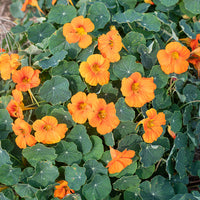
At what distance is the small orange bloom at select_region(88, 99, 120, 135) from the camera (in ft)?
4.10

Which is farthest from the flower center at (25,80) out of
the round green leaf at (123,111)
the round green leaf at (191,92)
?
the round green leaf at (191,92)

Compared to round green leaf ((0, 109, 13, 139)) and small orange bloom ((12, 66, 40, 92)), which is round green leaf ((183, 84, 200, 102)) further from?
round green leaf ((0, 109, 13, 139))

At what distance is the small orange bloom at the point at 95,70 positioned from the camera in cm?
131

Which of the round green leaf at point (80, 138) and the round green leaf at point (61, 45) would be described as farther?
the round green leaf at point (61, 45)

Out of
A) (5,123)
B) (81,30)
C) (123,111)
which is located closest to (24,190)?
(5,123)

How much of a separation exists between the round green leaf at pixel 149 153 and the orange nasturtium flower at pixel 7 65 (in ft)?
2.57

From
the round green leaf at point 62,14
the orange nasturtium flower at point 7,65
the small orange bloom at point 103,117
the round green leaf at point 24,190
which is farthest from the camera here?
the round green leaf at point 62,14

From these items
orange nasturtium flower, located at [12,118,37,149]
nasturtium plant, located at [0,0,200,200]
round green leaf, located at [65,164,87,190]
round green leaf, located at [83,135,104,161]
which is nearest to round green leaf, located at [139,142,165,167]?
nasturtium plant, located at [0,0,200,200]

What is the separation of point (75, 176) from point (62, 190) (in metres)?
0.12

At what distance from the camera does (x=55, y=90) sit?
1.41 metres

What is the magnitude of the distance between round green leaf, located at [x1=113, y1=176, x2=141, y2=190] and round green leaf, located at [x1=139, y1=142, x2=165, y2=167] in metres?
0.10

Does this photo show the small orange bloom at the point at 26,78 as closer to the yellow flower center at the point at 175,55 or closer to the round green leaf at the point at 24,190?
the round green leaf at the point at 24,190

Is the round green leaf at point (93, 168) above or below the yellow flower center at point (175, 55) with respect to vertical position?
below

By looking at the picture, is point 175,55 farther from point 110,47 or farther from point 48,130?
point 48,130
